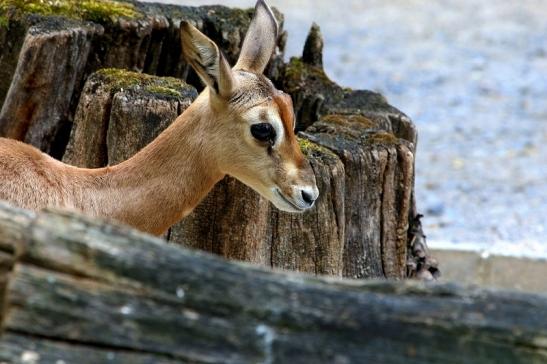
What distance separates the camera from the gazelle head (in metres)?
4.91

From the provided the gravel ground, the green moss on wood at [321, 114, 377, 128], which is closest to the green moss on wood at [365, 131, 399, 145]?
the green moss on wood at [321, 114, 377, 128]

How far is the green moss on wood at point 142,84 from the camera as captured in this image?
5266 mm

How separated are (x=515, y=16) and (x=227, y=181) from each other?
11.7 metres

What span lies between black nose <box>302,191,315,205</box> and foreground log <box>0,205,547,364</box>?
210cm

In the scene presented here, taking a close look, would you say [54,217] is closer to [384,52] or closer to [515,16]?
[384,52]

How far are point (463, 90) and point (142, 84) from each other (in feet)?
28.9

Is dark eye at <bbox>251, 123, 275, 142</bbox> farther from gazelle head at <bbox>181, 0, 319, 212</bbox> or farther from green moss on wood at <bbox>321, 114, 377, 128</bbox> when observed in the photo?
green moss on wood at <bbox>321, 114, 377, 128</bbox>

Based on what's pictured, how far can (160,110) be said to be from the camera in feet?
17.3

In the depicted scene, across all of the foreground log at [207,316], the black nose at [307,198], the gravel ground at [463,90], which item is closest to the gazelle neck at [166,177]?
the black nose at [307,198]

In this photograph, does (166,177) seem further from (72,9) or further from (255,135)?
(72,9)

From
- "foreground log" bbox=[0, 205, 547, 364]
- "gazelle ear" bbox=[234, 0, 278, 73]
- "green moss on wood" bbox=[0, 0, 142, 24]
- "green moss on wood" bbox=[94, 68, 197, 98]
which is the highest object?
"green moss on wood" bbox=[0, 0, 142, 24]

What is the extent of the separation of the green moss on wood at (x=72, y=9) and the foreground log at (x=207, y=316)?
3346 mm

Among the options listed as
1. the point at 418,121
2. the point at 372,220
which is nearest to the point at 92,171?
the point at 372,220

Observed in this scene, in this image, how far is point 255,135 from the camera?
500 cm
